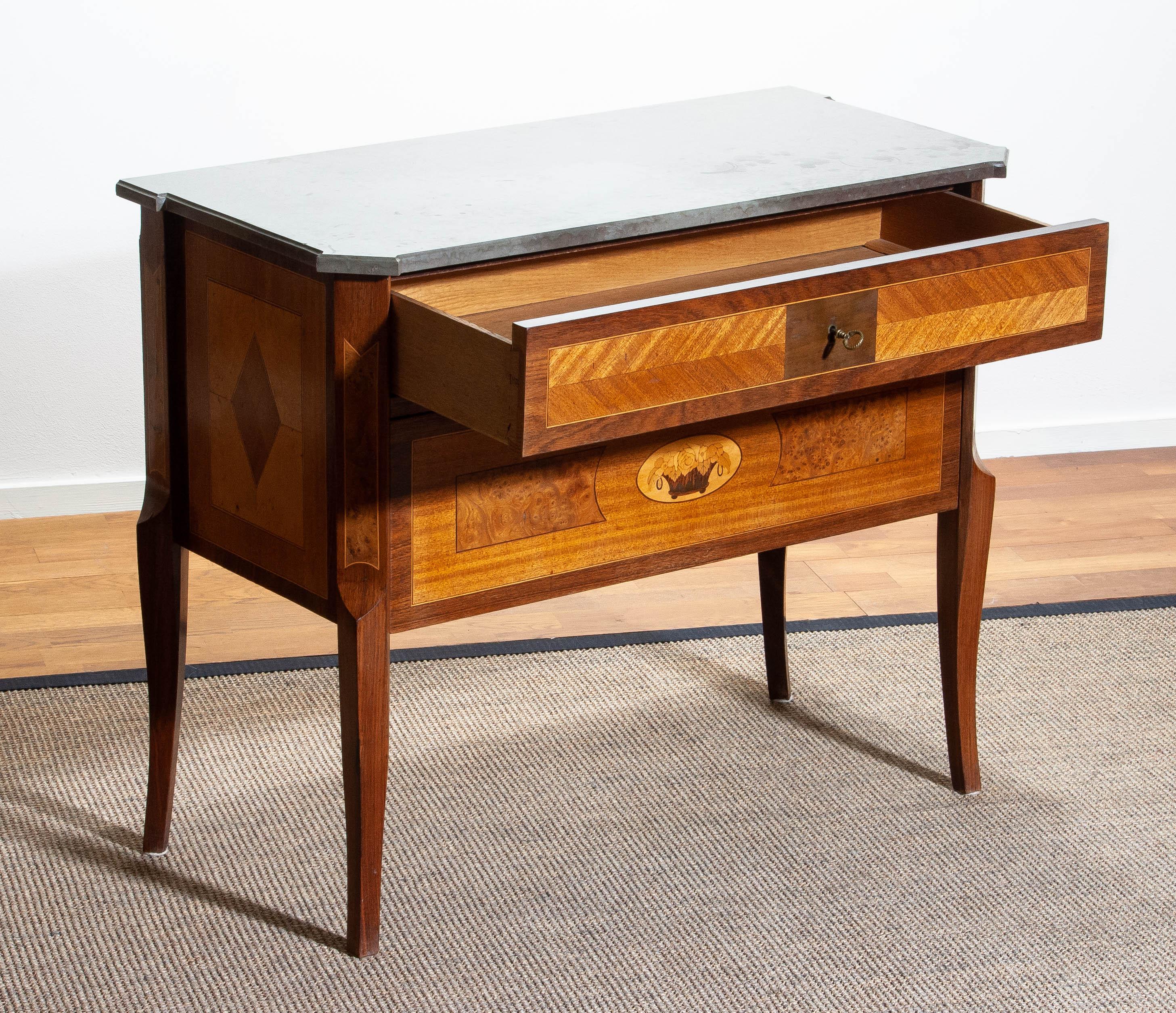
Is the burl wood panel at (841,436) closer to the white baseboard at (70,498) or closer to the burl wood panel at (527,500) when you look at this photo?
the burl wood panel at (527,500)

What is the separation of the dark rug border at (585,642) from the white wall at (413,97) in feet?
2.11

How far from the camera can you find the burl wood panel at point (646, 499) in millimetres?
1778

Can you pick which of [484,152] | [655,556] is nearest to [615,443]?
[655,556]

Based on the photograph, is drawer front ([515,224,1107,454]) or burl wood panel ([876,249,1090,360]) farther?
burl wood panel ([876,249,1090,360])

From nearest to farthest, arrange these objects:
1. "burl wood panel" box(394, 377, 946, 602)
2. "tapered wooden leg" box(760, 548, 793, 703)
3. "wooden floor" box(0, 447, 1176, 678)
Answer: "burl wood panel" box(394, 377, 946, 602), "tapered wooden leg" box(760, 548, 793, 703), "wooden floor" box(0, 447, 1176, 678)

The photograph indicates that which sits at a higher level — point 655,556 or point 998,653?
point 655,556

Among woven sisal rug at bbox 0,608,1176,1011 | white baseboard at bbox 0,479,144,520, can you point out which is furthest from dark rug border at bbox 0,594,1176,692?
white baseboard at bbox 0,479,144,520

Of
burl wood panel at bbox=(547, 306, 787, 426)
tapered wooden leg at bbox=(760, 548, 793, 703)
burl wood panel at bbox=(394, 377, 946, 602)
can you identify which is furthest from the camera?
tapered wooden leg at bbox=(760, 548, 793, 703)

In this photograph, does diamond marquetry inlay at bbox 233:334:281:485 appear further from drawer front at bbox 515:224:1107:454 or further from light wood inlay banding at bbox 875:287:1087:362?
light wood inlay banding at bbox 875:287:1087:362

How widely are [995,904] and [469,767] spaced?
0.69 meters

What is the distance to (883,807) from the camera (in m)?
2.25

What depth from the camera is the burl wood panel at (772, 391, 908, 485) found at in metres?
1.98

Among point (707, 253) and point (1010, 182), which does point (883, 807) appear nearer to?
point (707, 253)

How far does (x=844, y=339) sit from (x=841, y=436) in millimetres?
293
